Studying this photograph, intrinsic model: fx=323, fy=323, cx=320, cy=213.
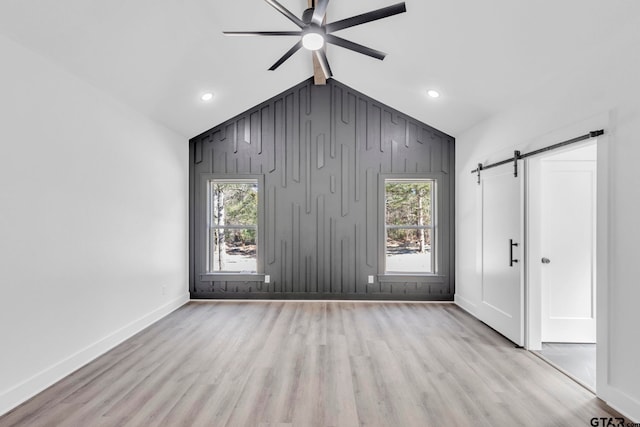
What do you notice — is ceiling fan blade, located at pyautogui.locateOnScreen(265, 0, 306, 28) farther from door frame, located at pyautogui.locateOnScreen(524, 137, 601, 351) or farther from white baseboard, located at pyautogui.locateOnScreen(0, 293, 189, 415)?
white baseboard, located at pyautogui.locateOnScreen(0, 293, 189, 415)

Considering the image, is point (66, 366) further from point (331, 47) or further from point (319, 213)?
point (331, 47)

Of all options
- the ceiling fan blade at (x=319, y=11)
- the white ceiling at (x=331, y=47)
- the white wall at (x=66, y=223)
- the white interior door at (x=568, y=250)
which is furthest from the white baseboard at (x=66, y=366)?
the white interior door at (x=568, y=250)

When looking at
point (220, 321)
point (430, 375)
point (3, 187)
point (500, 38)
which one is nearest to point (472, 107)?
point (500, 38)

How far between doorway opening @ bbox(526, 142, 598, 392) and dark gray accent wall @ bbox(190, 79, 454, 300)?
1.74 metres

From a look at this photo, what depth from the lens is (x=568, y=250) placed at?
3404 millimetres

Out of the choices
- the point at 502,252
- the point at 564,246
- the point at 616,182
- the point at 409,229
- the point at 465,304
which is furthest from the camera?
the point at 409,229

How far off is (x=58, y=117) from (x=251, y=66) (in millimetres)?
2107

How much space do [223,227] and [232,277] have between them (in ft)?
2.69

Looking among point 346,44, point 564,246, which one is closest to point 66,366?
point 346,44

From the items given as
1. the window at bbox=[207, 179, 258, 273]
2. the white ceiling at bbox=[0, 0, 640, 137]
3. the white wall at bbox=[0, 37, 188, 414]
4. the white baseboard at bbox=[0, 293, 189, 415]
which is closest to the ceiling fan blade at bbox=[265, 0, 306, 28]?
the white ceiling at bbox=[0, 0, 640, 137]

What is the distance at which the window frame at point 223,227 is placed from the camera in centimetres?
516

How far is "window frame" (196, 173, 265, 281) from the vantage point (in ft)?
16.9

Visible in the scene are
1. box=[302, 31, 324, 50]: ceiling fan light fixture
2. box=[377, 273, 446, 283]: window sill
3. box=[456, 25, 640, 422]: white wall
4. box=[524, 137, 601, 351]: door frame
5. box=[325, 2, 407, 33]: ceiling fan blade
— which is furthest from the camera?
box=[377, 273, 446, 283]: window sill

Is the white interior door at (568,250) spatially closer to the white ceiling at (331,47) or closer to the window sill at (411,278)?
the white ceiling at (331,47)
